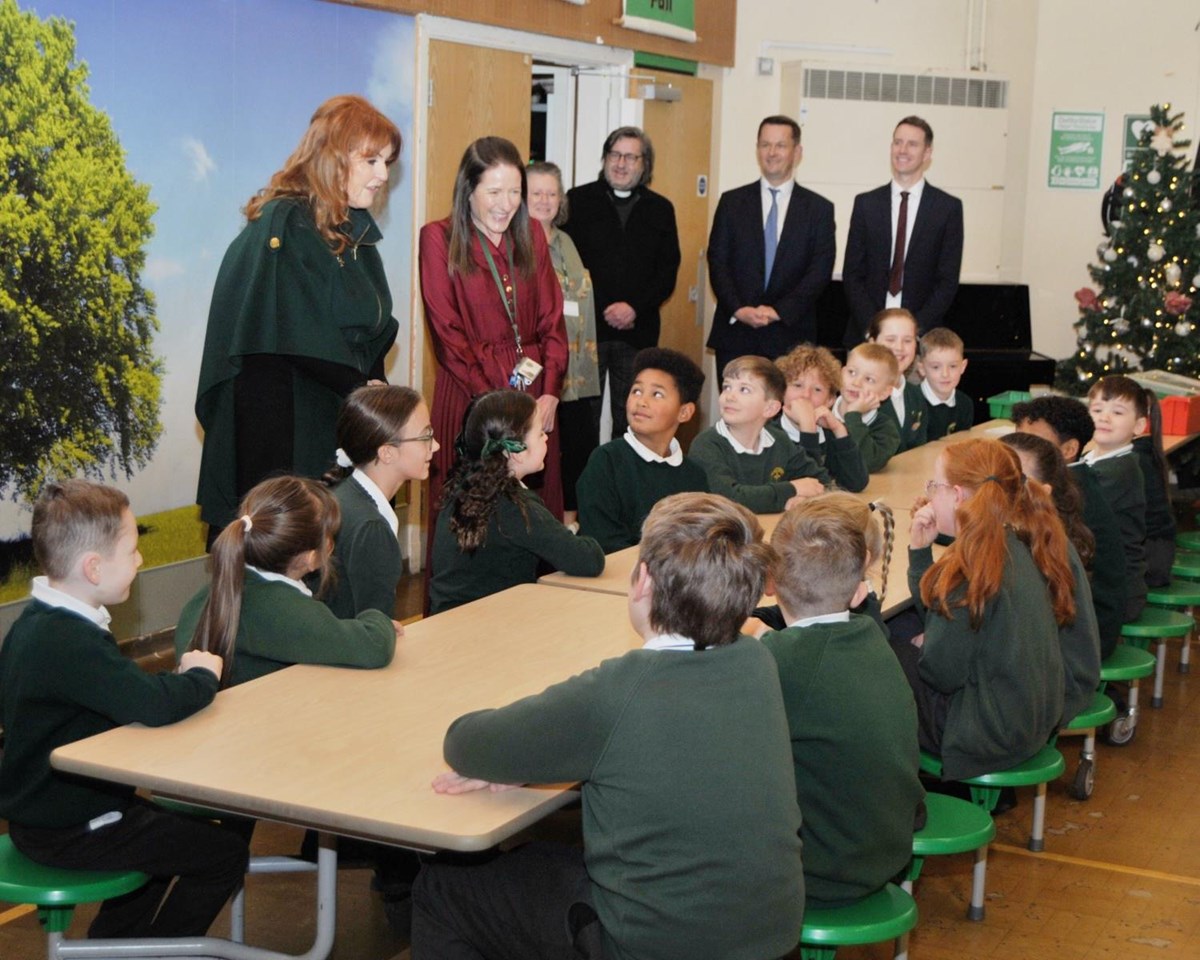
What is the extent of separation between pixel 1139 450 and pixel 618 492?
6.56 ft

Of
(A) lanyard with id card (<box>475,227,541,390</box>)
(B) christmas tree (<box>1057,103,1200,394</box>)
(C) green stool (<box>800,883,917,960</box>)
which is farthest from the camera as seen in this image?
(B) christmas tree (<box>1057,103,1200,394</box>)

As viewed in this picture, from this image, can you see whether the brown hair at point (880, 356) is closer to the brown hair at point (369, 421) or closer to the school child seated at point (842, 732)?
the brown hair at point (369, 421)

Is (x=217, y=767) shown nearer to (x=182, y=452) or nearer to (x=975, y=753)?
(x=975, y=753)

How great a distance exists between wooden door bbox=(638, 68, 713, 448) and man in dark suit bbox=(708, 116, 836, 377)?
114cm

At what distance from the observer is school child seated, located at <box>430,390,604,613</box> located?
3.66 meters

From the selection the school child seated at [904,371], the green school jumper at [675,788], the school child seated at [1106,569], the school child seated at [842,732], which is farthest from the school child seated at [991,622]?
the school child seated at [904,371]

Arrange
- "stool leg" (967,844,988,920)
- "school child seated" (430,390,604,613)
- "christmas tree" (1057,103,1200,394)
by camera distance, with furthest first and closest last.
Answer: "christmas tree" (1057,103,1200,394)
"school child seated" (430,390,604,613)
"stool leg" (967,844,988,920)

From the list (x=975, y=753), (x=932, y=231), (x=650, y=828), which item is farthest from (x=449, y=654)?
(x=932, y=231)

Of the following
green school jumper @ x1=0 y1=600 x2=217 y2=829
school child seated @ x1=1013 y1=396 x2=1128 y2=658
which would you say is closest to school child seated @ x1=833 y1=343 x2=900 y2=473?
school child seated @ x1=1013 y1=396 x2=1128 y2=658

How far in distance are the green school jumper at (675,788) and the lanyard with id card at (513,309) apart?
276 centimetres

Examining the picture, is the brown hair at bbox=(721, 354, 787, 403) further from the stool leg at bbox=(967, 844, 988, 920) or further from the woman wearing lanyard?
the stool leg at bbox=(967, 844, 988, 920)

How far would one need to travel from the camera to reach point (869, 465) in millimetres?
5496

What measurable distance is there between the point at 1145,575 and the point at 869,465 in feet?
3.40

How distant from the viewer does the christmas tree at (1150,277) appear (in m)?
8.90
